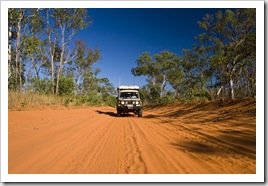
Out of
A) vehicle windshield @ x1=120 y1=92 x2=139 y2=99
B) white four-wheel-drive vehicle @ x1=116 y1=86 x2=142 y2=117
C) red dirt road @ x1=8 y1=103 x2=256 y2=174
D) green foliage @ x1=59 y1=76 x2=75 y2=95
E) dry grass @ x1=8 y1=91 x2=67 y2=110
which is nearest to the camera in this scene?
red dirt road @ x1=8 y1=103 x2=256 y2=174

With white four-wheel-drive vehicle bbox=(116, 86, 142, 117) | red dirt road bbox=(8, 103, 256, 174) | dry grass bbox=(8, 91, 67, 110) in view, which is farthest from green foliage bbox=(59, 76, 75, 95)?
red dirt road bbox=(8, 103, 256, 174)

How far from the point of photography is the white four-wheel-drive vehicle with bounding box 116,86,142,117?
16969 millimetres

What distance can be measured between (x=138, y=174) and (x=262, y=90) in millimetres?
3258

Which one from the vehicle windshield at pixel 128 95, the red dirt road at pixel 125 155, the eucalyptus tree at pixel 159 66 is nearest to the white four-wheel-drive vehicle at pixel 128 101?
the vehicle windshield at pixel 128 95

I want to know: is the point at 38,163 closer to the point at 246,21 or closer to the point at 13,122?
the point at 13,122

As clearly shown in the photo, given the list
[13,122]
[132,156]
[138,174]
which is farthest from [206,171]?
[13,122]

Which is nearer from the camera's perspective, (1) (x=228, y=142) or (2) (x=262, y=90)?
(2) (x=262, y=90)

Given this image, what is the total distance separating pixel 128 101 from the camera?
56.2 ft

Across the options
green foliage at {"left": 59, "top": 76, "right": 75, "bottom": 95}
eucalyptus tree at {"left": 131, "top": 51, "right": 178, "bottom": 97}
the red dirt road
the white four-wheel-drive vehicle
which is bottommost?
the red dirt road

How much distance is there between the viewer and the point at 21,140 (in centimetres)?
559

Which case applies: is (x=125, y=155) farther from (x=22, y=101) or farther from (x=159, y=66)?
(x=159, y=66)

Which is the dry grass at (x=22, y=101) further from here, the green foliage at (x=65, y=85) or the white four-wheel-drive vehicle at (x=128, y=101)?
the green foliage at (x=65, y=85)

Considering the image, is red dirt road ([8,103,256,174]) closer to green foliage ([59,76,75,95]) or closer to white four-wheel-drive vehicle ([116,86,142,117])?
white four-wheel-drive vehicle ([116,86,142,117])

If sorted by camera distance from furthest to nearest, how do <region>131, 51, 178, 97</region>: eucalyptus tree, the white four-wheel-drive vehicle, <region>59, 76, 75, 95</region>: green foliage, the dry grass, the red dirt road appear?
<region>131, 51, 178, 97</region>: eucalyptus tree
<region>59, 76, 75, 95</region>: green foliage
the white four-wheel-drive vehicle
the dry grass
the red dirt road
